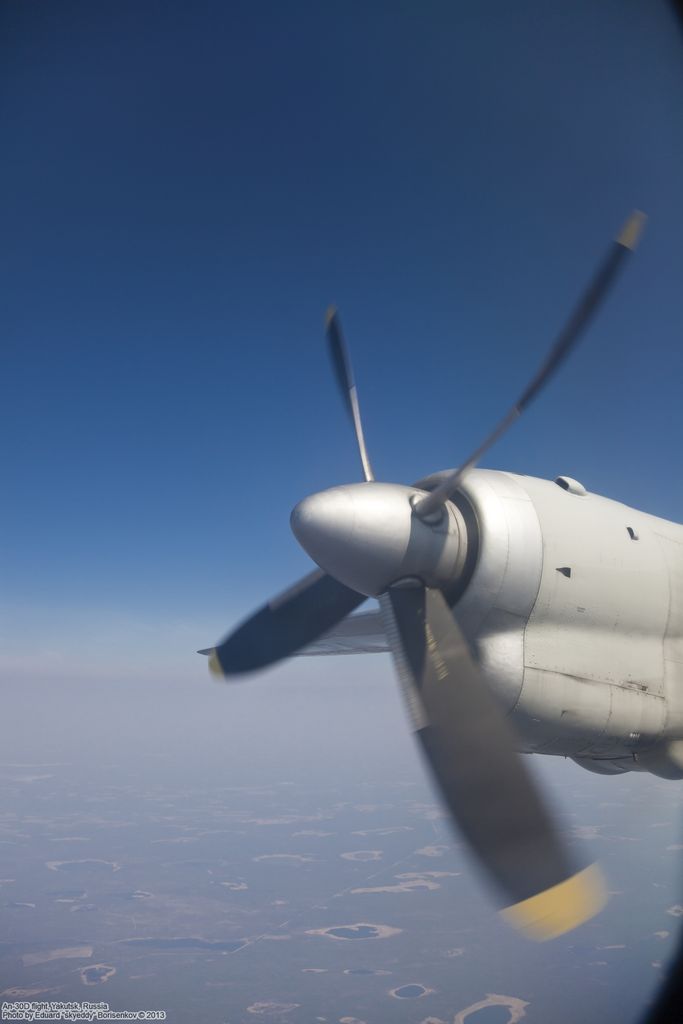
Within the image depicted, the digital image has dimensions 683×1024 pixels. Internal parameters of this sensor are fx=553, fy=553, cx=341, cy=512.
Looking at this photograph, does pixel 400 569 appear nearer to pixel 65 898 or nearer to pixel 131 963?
pixel 131 963

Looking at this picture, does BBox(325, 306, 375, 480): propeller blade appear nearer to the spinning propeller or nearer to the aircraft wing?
the spinning propeller

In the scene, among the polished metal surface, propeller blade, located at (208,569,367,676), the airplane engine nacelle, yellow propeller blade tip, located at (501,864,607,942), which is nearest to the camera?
yellow propeller blade tip, located at (501,864,607,942)

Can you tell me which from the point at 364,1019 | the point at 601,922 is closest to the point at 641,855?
the point at 601,922

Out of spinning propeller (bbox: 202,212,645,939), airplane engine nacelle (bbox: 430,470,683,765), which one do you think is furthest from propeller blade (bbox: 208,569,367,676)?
airplane engine nacelle (bbox: 430,470,683,765)

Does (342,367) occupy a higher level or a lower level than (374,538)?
higher

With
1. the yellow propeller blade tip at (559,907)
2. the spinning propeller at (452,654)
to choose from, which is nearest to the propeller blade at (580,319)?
the spinning propeller at (452,654)

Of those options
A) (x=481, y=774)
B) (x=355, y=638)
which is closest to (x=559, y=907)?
(x=481, y=774)

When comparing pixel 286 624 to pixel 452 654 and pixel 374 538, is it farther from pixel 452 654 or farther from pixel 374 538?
pixel 452 654
